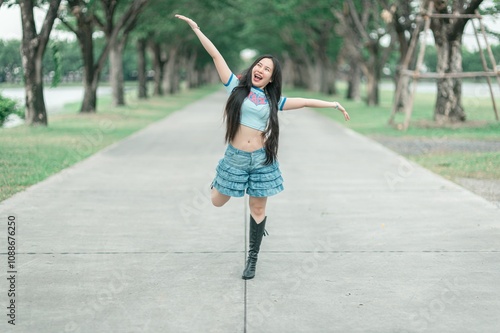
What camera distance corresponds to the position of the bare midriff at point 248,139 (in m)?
5.55

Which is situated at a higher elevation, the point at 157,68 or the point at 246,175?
the point at 246,175

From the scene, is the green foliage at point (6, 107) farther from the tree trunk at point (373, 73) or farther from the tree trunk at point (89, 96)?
the tree trunk at point (373, 73)

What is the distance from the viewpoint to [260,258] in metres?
6.20

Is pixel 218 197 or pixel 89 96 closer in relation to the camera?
pixel 218 197

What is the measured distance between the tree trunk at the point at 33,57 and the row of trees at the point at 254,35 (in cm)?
3

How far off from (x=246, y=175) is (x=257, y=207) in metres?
0.29

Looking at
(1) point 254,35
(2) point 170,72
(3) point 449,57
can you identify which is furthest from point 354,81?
(1) point 254,35

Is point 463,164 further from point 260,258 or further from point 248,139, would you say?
point 248,139

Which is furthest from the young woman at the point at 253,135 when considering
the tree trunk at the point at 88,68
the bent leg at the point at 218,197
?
the tree trunk at the point at 88,68

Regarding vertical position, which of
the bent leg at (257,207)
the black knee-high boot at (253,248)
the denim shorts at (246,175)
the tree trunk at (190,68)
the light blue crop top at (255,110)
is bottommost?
the tree trunk at (190,68)

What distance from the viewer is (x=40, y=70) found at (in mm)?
19609

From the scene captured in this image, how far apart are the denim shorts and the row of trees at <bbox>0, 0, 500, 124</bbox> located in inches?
377

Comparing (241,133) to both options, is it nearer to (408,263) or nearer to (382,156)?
(408,263)

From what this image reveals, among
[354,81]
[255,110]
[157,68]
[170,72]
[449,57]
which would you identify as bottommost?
[170,72]
